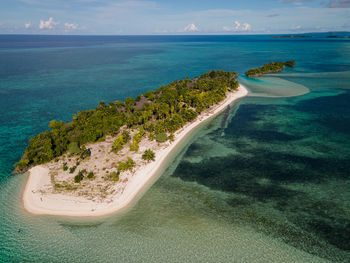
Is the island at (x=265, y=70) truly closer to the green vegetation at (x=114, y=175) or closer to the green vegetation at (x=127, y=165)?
the green vegetation at (x=127, y=165)

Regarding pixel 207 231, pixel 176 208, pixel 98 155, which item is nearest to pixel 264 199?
pixel 207 231

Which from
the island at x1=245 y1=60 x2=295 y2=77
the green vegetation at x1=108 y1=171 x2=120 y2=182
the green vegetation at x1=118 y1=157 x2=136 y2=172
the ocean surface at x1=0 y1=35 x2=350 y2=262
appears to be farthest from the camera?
the island at x1=245 y1=60 x2=295 y2=77

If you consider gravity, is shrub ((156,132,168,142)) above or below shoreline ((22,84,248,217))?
above

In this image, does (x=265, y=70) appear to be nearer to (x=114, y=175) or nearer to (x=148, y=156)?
(x=148, y=156)

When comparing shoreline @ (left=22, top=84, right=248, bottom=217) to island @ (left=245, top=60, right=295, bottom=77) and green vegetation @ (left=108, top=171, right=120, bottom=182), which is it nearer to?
green vegetation @ (left=108, top=171, right=120, bottom=182)

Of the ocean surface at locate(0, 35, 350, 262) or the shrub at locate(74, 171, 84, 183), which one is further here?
the shrub at locate(74, 171, 84, 183)

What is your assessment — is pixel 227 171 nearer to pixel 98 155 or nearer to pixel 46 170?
pixel 98 155

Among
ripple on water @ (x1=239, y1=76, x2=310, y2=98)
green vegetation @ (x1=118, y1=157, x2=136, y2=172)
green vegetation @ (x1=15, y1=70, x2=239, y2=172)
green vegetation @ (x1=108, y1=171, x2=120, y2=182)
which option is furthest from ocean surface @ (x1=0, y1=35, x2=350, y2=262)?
ripple on water @ (x1=239, y1=76, x2=310, y2=98)
